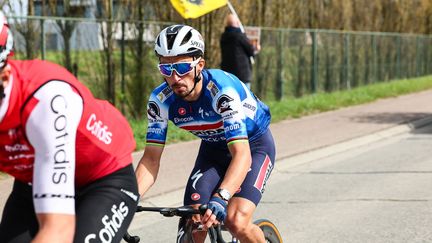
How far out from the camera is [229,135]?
4227 mm

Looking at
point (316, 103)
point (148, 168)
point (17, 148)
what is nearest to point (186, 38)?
point (148, 168)

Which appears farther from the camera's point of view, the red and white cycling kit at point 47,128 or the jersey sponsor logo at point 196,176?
the jersey sponsor logo at point 196,176

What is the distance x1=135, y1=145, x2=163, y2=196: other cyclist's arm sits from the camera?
4289 mm

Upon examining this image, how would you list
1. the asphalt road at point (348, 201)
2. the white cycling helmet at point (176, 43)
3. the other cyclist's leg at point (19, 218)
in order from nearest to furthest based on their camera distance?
the other cyclist's leg at point (19, 218) → the white cycling helmet at point (176, 43) → the asphalt road at point (348, 201)

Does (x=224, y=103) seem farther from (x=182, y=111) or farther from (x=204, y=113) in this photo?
(x=182, y=111)

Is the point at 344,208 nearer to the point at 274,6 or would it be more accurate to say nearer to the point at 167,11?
the point at 167,11

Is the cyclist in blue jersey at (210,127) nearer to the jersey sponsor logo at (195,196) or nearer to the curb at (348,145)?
the jersey sponsor logo at (195,196)

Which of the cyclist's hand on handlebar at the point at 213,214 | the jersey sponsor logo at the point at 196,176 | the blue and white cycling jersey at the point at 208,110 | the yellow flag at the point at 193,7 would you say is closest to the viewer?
the cyclist's hand on handlebar at the point at 213,214

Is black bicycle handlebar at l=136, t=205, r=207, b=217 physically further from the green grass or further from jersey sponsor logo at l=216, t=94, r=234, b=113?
the green grass

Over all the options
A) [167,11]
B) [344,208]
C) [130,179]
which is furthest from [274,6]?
[130,179]

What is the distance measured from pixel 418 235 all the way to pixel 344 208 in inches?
50.4

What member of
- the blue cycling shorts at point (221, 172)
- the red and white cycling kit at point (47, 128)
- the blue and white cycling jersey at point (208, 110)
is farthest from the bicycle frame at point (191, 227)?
the red and white cycling kit at point (47, 128)

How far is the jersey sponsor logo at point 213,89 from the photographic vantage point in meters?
4.38

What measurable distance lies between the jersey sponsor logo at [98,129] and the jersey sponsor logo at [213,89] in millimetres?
1289
